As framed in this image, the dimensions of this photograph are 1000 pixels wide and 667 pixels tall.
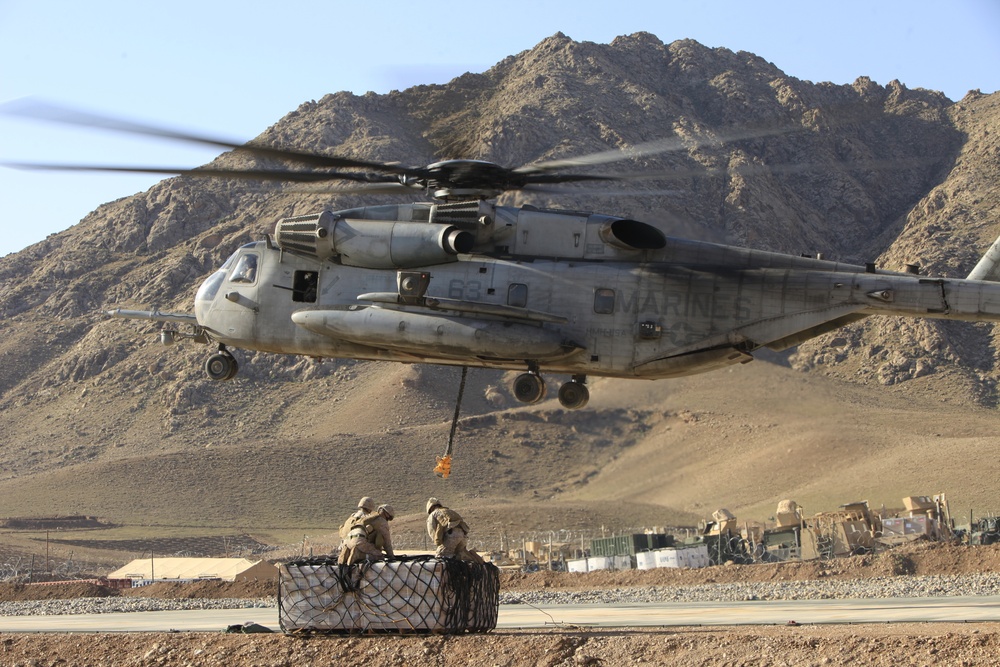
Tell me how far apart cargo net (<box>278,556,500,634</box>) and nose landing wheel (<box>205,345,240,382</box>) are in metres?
10.2

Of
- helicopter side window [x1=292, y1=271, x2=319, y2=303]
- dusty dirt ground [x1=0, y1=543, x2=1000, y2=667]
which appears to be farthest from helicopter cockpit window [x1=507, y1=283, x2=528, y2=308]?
dusty dirt ground [x1=0, y1=543, x2=1000, y2=667]

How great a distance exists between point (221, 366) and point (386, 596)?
37.3ft

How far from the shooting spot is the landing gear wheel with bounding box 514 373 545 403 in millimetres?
22359

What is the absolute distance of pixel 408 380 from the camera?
120m

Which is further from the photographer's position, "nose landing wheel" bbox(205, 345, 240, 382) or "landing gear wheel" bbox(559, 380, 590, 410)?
"nose landing wheel" bbox(205, 345, 240, 382)

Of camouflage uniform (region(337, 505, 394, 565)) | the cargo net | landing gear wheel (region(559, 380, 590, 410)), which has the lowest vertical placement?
the cargo net

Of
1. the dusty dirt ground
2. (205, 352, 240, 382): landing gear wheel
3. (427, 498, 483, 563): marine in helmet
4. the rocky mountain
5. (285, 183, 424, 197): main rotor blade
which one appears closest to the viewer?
the dusty dirt ground

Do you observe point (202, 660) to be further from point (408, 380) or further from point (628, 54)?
point (628, 54)

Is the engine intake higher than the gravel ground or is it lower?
higher

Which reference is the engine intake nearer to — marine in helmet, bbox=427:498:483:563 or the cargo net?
marine in helmet, bbox=427:498:483:563

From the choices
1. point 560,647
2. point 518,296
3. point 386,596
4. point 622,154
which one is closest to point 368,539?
point 386,596

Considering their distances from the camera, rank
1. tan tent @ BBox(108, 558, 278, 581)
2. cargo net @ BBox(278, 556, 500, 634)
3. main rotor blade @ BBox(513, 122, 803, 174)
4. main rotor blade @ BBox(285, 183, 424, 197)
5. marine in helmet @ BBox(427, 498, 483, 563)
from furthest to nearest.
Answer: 1. tan tent @ BBox(108, 558, 278, 581)
2. main rotor blade @ BBox(285, 183, 424, 197)
3. main rotor blade @ BBox(513, 122, 803, 174)
4. marine in helmet @ BBox(427, 498, 483, 563)
5. cargo net @ BBox(278, 556, 500, 634)

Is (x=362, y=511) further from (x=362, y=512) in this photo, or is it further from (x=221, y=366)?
(x=221, y=366)

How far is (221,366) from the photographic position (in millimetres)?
26266
